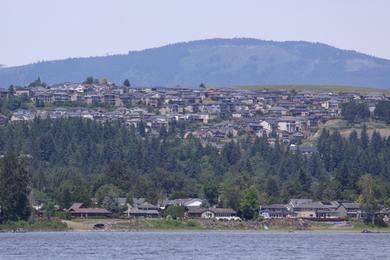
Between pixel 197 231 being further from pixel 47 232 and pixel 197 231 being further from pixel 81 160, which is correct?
pixel 81 160

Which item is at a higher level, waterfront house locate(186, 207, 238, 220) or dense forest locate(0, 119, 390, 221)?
dense forest locate(0, 119, 390, 221)

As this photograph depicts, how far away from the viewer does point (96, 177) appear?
142m

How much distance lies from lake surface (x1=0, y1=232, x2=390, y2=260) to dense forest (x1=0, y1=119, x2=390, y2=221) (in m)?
20.6

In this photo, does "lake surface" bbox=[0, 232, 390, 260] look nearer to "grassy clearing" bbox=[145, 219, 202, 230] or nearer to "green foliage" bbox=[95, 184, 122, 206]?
"grassy clearing" bbox=[145, 219, 202, 230]

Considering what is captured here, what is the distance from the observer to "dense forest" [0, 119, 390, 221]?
136125 mm

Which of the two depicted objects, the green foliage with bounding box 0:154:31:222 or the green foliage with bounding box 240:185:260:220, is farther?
the green foliage with bounding box 240:185:260:220

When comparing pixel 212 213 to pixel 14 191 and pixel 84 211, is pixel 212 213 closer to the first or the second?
pixel 84 211

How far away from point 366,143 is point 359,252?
328 feet

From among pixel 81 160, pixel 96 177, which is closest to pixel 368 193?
pixel 96 177

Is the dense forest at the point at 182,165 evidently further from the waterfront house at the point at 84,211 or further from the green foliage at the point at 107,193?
the waterfront house at the point at 84,211

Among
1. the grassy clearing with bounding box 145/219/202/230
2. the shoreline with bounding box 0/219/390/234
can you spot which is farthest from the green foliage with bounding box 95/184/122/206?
the grassy clearing with bounding box 145/219/202/230

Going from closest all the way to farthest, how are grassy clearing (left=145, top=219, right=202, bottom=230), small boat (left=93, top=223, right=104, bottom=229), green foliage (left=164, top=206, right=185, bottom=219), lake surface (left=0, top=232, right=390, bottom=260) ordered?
lake surface (left=0, top=232, right=390, bottom=260)
small boat (left=93, top=223, right=104, bottom=229)
grassy clearing (left=145, top=219, right=202, bottom=230)
green foliage (left=164, top=206, right=185, bottom=219)

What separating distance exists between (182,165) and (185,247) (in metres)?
76.5

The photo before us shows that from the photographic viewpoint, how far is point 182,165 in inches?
6407
